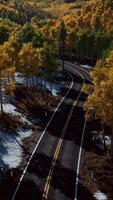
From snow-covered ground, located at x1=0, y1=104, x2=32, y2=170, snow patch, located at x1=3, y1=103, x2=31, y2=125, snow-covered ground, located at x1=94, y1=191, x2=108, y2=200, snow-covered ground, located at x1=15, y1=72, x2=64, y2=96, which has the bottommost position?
snow-covered ground, located at x1=15, y1=72, x2=64, y2=96

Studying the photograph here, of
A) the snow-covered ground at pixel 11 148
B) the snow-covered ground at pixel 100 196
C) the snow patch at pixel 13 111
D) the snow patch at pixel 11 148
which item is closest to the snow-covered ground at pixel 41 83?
the snow patch at pixel 13 111

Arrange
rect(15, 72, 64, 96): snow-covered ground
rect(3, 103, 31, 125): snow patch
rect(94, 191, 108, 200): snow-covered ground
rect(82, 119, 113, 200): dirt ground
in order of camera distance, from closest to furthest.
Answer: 1. rect(94, 191, 108, 200): snow-covered ground
2. rect(82, 119, 113, 200): dirt ground
3. rect(3, 103, 31, 125): snow patch
4. rect(15, 72, 64, 96): snow-covered ground

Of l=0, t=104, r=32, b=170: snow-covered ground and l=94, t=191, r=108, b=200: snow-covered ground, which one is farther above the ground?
l=94, t=191, r=108, b=200: snow-covered ground

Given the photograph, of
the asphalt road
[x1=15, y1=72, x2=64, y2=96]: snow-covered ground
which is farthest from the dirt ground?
[x1=15, y1=72, x2=64, y2=96]: snow-covered ground

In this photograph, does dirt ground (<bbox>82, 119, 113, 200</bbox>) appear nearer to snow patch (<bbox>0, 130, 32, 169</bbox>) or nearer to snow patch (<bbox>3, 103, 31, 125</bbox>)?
snow patch (<bbox>0, 130, 32, 169</bbox>)

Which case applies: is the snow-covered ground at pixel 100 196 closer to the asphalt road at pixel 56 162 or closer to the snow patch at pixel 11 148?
the asphalt road at pixel 56 162
